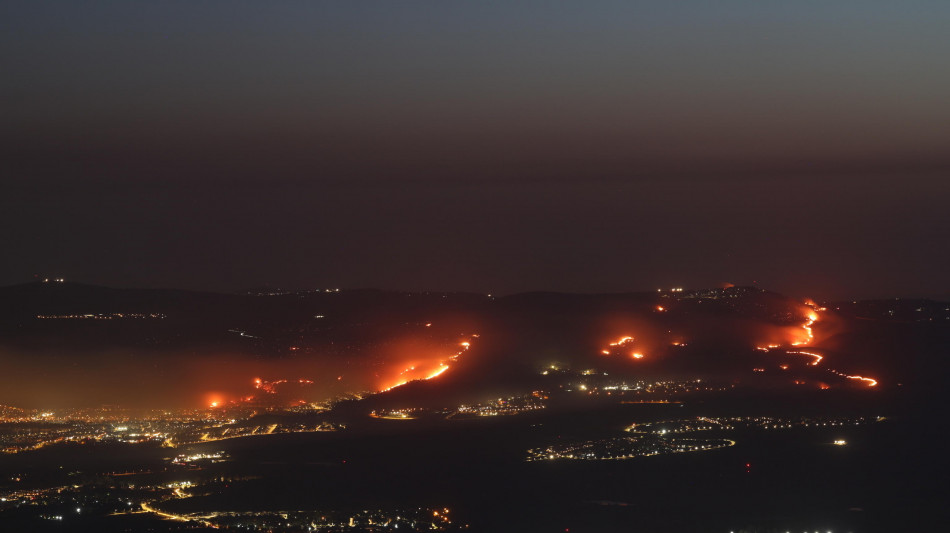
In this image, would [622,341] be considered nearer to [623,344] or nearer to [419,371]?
[623,344]

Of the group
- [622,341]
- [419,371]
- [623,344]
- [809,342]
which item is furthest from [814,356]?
[419,371]

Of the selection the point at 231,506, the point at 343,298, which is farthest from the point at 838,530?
the point at 343,298

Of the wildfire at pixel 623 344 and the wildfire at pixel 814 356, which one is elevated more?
the wildfire at pixel 623 344

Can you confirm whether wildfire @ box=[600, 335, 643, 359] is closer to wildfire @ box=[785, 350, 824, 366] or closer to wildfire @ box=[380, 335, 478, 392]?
wildfire @ box=[380, 335, 478, 392]

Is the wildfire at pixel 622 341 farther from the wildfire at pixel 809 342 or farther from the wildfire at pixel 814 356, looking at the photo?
the wildfire at pixel 814 356

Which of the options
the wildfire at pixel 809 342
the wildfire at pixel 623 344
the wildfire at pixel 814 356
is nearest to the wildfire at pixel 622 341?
the wildfire at pixel 623 344

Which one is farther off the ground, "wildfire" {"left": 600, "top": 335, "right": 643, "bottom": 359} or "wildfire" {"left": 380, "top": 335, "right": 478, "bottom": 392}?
"wildfire" {"left": 600, "top": 335, "right": 643, "bottom": 359}

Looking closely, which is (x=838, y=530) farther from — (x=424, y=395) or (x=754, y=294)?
(x=754, y=294)

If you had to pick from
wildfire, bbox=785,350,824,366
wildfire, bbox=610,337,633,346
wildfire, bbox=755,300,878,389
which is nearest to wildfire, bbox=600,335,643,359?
wildfire, bbox=610,337,633,346

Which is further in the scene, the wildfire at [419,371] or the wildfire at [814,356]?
the wildfire at [814,356]

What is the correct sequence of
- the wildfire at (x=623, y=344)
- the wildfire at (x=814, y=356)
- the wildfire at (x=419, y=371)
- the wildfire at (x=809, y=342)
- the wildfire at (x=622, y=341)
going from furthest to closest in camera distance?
1. the wildfire at (x=622, y=341)
2. the wildfire at (x=623, y=344)
3. the wildfire at (x=814, y=356)
4. the wildfire at (x=419, y=371)
5. the wildfire at (x=809, y=342)

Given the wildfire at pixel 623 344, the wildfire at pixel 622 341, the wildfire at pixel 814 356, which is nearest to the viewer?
the wildfire at pixel 814 356
